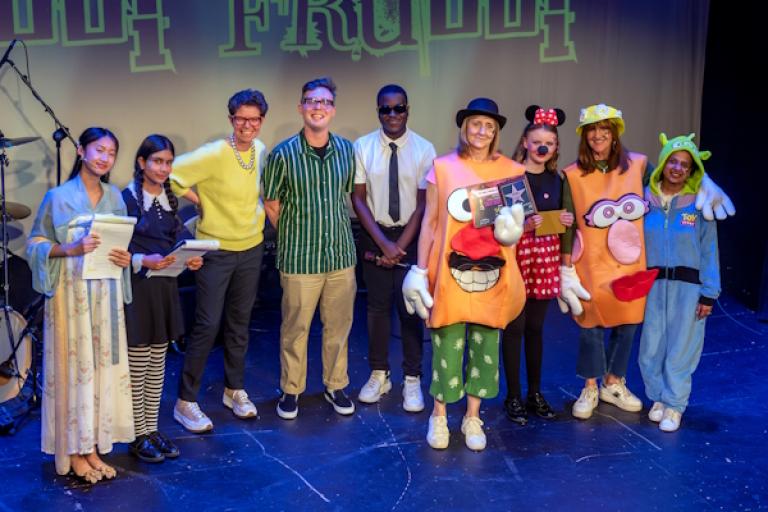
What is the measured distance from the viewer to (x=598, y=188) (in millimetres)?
3936

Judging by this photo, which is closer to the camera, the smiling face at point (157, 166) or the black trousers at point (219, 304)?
the smiling face at point (157, 166)

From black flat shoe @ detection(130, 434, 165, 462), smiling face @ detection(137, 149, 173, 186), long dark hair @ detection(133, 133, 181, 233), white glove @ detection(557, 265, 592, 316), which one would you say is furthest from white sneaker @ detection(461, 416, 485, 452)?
smiling face @ detection(137, 149, 173, 186)

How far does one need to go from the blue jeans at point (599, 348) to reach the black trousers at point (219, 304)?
1.60 m

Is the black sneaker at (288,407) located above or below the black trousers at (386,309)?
below

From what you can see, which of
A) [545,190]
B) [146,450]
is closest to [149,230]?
[146,450]

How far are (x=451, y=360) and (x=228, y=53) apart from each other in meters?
3.09

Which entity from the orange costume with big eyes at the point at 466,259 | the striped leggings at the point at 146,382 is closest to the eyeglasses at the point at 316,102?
the orange costume with big eyes at the point at 466,259

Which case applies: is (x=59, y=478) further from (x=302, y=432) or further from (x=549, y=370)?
(x=549, y=370)

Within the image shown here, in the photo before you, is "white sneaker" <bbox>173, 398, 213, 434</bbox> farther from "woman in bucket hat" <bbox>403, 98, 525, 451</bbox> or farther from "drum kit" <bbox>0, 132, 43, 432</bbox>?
"woman in bucket hat" <bbox>403, 98, 525, 451</bbox>

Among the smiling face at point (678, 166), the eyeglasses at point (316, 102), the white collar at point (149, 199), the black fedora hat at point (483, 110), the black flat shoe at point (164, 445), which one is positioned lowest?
the black flat shoe at point (164, 445)

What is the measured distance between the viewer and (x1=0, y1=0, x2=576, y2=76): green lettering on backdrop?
5527 mm

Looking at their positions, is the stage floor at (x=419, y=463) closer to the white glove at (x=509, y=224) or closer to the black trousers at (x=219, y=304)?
the black trousers at (x=219, y=304)

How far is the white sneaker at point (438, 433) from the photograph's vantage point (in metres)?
3.78

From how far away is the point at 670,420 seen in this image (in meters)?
3.99
